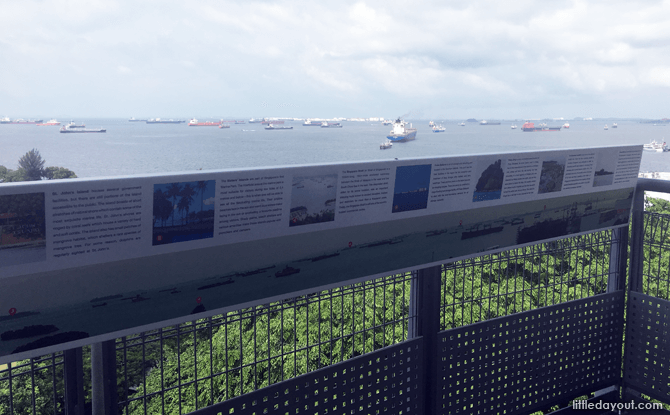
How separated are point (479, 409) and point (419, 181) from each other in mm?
2254

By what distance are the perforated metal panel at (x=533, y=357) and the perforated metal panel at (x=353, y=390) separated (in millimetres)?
352

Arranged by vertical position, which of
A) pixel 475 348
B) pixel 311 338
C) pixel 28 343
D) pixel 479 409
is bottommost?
pixel 311 338

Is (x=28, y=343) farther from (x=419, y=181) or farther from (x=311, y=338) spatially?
(x=311, y=338)

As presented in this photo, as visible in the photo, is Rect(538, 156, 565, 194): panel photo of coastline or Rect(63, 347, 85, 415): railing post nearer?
Rect(63, 347, 85, 415): railing post

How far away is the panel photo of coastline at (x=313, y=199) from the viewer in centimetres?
338

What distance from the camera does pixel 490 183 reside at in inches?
175

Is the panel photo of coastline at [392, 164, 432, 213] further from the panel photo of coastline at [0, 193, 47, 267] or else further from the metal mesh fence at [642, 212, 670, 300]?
the panel photo of coastline at [0, 193, 47, 267]

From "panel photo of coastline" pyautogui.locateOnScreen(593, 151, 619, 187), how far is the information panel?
54 centimetres

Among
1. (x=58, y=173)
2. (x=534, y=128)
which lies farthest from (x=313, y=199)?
(x=534, y=128)

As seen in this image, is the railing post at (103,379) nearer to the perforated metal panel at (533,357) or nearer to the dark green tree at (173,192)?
the dark green tree at (173,192)

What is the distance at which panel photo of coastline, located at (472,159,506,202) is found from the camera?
4383mm

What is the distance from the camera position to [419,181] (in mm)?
3986

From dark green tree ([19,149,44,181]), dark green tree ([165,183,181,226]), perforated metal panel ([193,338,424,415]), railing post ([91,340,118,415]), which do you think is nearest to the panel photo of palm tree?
dark green tree ([165,183,181,226])

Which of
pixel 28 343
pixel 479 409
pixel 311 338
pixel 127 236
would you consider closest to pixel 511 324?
pixel 479 409
